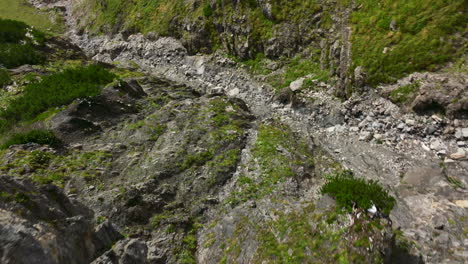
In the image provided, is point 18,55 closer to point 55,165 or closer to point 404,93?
point 55,165

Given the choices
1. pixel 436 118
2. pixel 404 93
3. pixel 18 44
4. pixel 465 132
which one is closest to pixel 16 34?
pixel 18 44

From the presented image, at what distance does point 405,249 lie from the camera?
38.3 feet

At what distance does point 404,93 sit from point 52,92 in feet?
93.6

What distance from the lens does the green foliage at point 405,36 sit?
18.0m

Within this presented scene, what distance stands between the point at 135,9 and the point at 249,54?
82.3 feet

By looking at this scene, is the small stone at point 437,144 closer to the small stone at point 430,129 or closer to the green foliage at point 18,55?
the small stone at point 430,129

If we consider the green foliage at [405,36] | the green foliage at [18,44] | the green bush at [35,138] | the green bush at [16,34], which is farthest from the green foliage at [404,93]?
the green bush at [16,34]

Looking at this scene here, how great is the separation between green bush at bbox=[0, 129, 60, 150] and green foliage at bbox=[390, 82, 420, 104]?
79.8 ft

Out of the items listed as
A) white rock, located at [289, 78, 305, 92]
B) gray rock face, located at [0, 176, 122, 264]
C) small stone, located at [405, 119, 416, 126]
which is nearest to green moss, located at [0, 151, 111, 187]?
gray rock face, located at [0, 176, 122, 264]

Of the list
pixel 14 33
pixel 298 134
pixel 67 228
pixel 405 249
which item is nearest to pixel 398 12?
pixel 298 134

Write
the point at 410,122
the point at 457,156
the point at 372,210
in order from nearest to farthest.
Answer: the point at 372,210, the point at 457,156, the point at 410,122

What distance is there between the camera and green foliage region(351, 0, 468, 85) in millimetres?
18016

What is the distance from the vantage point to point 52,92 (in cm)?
2159

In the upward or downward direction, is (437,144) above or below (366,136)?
below
